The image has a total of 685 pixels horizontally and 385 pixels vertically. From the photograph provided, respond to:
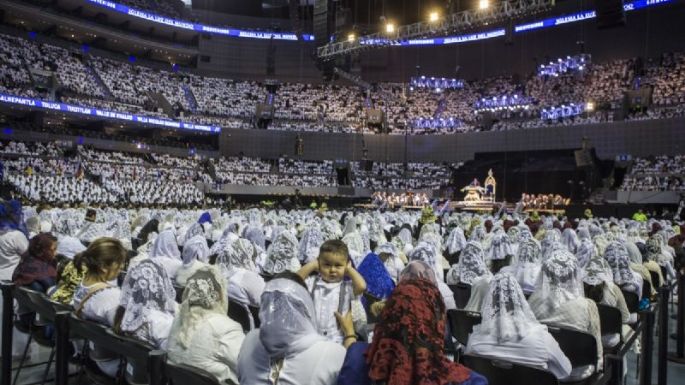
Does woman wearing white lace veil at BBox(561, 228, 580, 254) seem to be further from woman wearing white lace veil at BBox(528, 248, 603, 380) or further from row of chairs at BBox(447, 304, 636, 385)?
woman wearing white lace veil at BBox(528, 248, 603, 380)

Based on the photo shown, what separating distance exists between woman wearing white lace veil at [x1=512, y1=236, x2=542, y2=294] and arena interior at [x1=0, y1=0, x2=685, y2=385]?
0.14ft

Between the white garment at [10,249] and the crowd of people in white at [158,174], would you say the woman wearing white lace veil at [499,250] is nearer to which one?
the white garment at [10,249]

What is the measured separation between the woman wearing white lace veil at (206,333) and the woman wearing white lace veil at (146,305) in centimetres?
22

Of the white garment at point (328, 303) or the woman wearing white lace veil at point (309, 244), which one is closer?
the white garment at point (328, 303)

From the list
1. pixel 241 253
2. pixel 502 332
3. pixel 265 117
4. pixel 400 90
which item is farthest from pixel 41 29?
pixel 502 332

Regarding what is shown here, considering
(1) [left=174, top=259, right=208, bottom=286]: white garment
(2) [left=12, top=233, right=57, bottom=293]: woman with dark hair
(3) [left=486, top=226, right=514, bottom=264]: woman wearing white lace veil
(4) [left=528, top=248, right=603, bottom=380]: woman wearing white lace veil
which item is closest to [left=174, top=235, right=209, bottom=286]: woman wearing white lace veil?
(1) [left=174, top=259, right=208, bottom=286]: white garment

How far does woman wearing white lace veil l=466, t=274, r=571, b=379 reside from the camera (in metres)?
3.06

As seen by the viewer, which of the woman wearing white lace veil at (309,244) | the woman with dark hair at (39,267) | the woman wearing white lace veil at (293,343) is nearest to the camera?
the woman wearing white lace veil at (293,343)

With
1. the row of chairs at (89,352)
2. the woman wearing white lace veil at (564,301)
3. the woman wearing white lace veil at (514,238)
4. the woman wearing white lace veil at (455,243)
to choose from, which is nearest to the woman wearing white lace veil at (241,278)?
the row of chairs at (89,352)

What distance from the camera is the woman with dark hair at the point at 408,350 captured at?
6.75ft

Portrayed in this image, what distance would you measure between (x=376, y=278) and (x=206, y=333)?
179 centimetres

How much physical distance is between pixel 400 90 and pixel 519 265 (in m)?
42.7

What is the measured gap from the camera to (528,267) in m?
6.07

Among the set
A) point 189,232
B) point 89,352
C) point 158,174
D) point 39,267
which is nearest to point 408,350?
point 89,352
